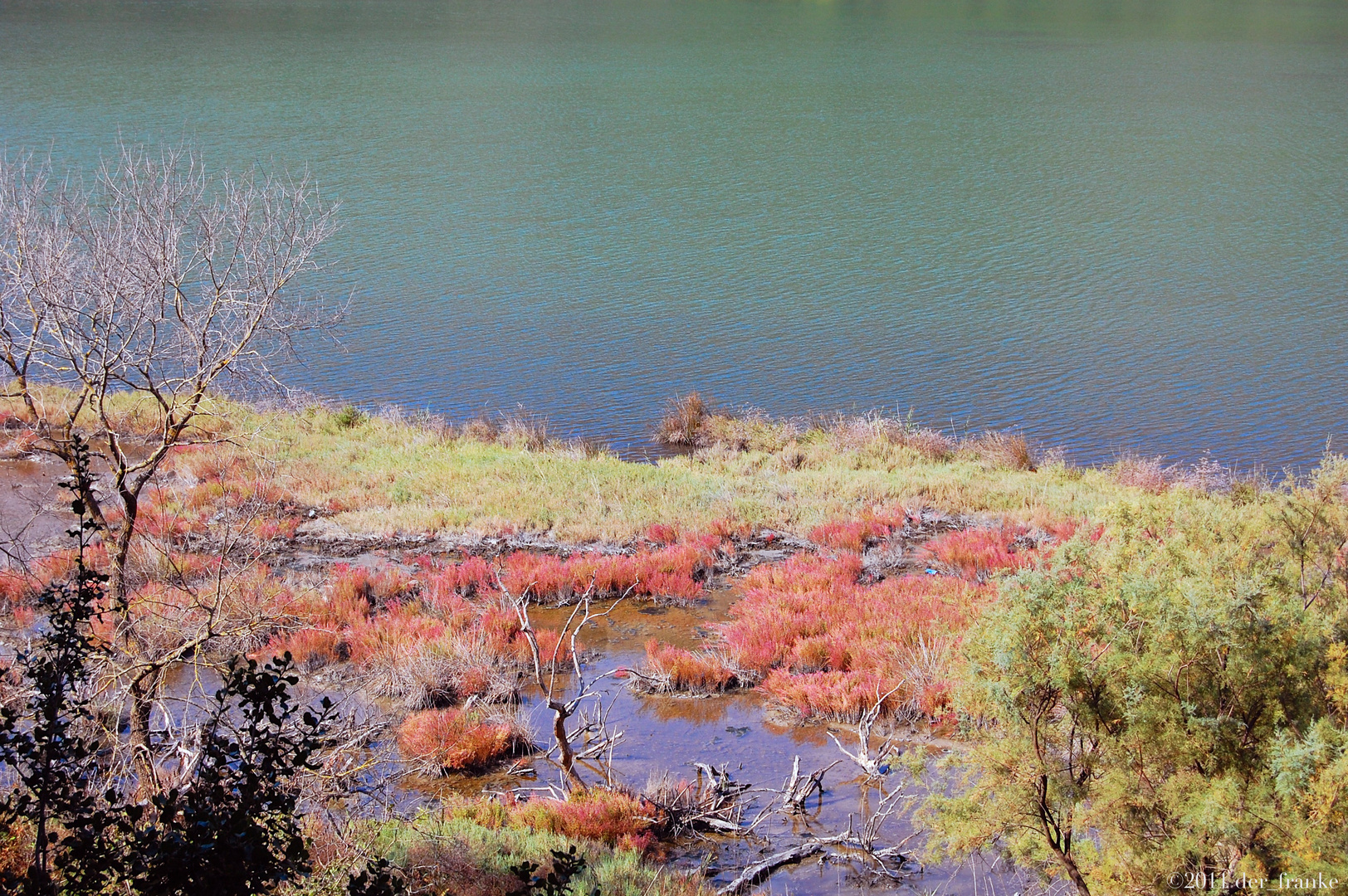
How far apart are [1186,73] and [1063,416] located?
48.9 metres

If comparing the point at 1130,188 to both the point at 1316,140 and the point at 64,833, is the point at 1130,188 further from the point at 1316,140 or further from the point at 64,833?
the point at 64,833

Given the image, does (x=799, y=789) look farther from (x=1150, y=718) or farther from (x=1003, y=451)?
(x=1003, y=451)

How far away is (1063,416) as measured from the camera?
19719 mm

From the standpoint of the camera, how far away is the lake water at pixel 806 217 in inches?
848

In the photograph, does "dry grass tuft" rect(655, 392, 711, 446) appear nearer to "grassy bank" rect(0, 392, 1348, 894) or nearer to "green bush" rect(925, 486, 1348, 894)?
"grassy bank" rect(0, 392, 1348, 894)

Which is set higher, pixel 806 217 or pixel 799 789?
pixel 806 217

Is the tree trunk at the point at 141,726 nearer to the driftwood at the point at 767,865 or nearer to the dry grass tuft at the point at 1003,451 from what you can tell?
the driftwood at the point at 767,865

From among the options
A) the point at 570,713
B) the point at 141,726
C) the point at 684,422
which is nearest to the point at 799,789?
the point at 570,713

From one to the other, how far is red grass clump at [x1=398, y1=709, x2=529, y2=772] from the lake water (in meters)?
11.1

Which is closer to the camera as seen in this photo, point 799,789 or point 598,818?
point 598,818

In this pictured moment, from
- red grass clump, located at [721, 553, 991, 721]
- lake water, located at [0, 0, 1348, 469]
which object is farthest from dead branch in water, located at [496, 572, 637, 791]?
lake water, located at [0, 0, 1348, 469]

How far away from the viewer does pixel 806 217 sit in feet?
110

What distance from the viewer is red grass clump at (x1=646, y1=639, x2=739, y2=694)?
9.81 m

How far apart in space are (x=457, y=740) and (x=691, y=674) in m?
2.38
